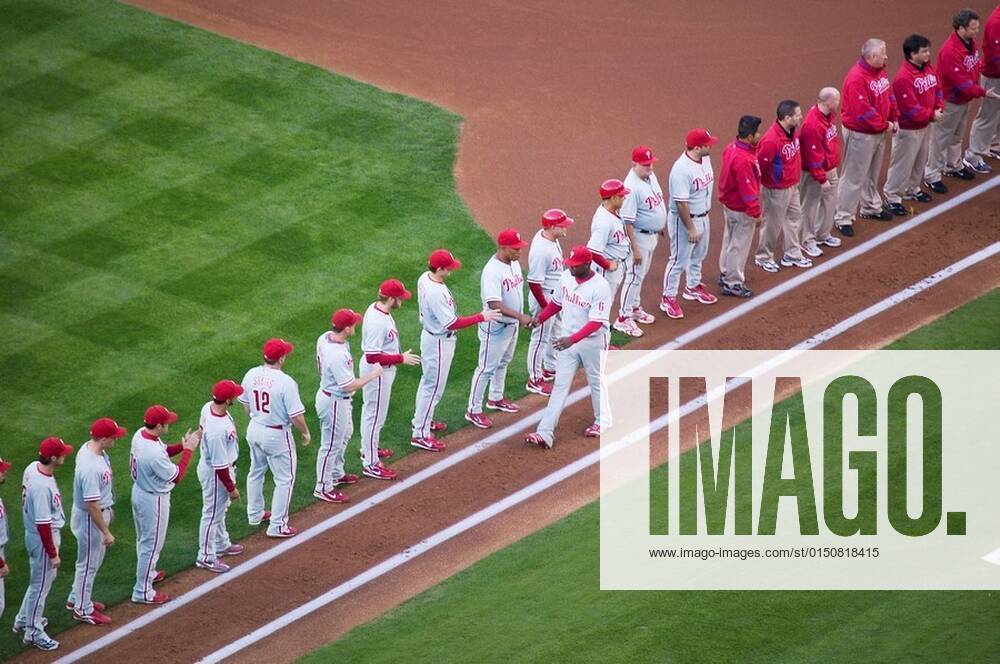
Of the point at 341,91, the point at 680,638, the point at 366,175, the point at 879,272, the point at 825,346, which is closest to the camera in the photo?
the point at 680,638

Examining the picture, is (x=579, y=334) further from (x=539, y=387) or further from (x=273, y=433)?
(x=273, y=433)

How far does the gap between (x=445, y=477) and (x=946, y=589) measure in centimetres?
408

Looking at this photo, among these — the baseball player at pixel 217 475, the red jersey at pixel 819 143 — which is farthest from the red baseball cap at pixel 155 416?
the red jersey at pixel 819 143

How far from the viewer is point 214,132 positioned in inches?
664

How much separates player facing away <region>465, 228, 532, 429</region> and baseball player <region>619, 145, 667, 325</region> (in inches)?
49.2

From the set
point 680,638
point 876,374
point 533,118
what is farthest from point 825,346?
point 533,118

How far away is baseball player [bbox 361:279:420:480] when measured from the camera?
39.1 ft

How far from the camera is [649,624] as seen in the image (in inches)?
407

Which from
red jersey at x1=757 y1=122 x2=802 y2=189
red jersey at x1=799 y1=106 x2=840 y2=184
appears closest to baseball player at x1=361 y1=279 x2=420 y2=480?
red jersey at x1=757 y1=122 x2=802 y2=189

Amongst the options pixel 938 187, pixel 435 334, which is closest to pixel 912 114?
pixel 938 187

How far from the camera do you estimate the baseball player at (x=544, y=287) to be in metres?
12.9

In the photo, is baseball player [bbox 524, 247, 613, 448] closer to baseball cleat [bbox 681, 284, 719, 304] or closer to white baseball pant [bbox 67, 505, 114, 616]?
baseball cleat [bbox 681, 284, 719, 304]

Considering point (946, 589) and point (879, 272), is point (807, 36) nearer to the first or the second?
point (879, 272)

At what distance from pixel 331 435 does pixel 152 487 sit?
5.16 ft
